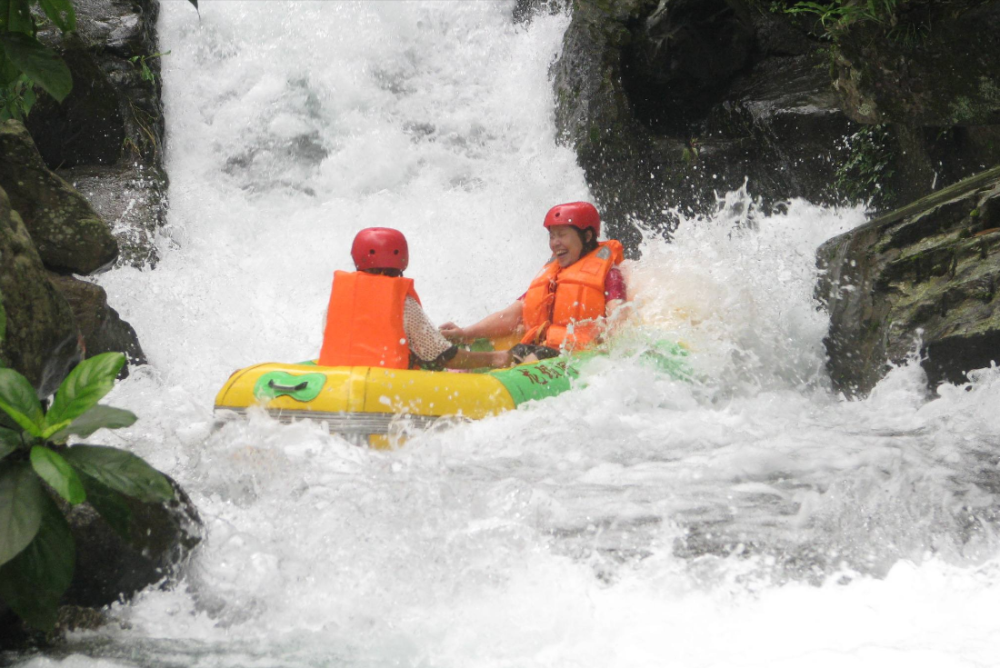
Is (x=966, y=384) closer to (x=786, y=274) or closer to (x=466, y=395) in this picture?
(x=786, y=274)

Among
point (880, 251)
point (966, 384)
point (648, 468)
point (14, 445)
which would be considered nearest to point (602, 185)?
point (880, 251)

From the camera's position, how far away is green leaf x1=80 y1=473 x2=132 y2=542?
1.66 m

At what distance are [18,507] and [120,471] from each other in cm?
17

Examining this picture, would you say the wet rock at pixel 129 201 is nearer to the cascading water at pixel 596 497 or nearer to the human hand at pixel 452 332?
the cascading water at pixel 596 497

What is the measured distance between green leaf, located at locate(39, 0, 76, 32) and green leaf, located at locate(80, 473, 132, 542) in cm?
82

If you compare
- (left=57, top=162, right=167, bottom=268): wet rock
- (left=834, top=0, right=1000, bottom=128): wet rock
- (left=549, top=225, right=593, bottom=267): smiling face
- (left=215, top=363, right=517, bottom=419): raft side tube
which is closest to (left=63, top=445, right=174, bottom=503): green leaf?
(left=215, top=363, right=517, bottom=419): raft side tube

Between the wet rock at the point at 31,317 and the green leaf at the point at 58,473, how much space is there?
93 cm

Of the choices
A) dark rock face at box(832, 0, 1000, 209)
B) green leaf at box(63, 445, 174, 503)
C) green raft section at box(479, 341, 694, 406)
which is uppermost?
dark rock face at box(832, 0, 1000, 209)

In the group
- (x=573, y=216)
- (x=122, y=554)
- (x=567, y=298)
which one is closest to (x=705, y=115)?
(x=573, y=216)

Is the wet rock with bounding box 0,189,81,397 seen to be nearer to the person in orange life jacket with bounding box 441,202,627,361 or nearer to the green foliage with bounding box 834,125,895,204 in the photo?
the person in orange life jacket with bounding box 441,202,627,361

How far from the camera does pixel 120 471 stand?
1.63m

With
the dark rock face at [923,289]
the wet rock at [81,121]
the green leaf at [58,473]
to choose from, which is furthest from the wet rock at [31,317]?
the wet rock at [81,121]

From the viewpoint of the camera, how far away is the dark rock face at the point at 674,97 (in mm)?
8742

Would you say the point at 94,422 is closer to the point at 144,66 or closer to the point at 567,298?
the point at 567,298
